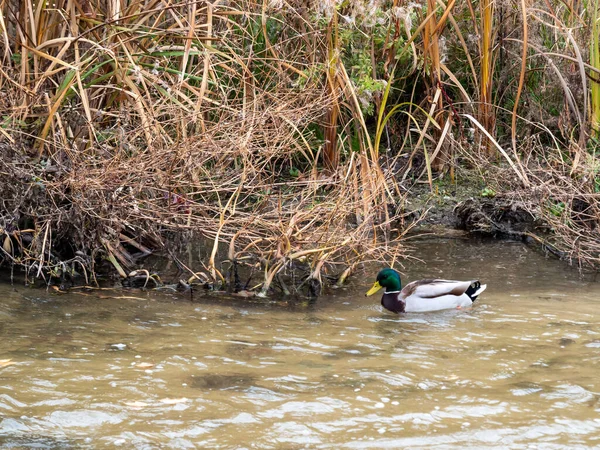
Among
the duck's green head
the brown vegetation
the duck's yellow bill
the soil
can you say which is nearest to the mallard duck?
the duck's green head

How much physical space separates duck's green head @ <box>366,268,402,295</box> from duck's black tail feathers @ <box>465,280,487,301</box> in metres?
0.52

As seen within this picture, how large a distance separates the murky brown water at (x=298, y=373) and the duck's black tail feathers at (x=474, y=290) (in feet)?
0.32

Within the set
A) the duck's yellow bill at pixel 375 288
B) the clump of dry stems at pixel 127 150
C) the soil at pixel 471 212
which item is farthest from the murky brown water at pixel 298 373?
the soil at pixel 471 212

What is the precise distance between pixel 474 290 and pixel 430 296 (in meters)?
0.35

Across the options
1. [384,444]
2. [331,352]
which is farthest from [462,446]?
[331,352]

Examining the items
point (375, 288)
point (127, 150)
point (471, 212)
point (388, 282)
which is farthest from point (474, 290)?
point (127, 150)

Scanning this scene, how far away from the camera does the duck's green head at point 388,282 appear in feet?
24.3

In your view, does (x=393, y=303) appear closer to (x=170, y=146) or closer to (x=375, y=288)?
(x=375, y=288)

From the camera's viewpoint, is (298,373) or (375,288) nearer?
(298,373)

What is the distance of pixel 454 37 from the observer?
10.1 metres

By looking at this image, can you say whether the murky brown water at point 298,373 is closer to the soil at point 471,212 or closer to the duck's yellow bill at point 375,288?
the duck's yellow bill at point 375,288

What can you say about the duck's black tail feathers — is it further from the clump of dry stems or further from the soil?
the soil

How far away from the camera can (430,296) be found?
7.29 metres

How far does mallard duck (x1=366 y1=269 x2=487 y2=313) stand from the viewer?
716 centimetres
